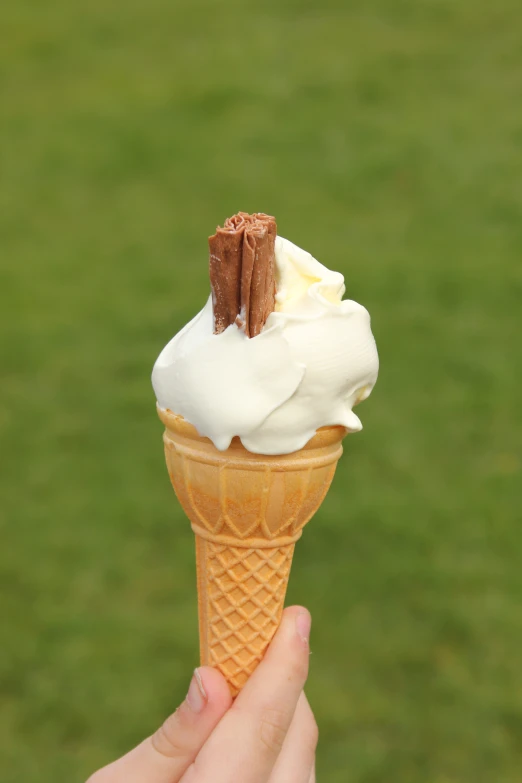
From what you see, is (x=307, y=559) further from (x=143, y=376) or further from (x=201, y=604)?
(x=201, y=604)

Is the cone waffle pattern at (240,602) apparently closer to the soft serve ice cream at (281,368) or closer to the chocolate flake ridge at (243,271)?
the soft serve ice cream at (281,368)

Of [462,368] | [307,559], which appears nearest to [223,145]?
[462,368]

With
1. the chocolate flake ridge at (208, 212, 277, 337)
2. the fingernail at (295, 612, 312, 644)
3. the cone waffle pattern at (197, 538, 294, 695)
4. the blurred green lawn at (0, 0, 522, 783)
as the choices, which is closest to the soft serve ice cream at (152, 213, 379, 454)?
the chocolate flake ridge at (208, 212, 277, 337)

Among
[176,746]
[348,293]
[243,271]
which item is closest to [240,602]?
[176,746]

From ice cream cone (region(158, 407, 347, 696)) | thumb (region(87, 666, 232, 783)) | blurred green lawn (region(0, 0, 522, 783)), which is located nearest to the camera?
ice cream cone (region(158, 407, 347, 696))

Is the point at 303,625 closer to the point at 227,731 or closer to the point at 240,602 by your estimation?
the point at 240,602

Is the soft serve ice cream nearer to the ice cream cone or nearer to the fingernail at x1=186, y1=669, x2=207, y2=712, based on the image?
the ice cream cone

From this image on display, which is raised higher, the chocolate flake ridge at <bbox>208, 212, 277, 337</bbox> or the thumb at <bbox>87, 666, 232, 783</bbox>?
the chocolate flake ridge at <bbox>208, 212, 277, 337</bbox>
